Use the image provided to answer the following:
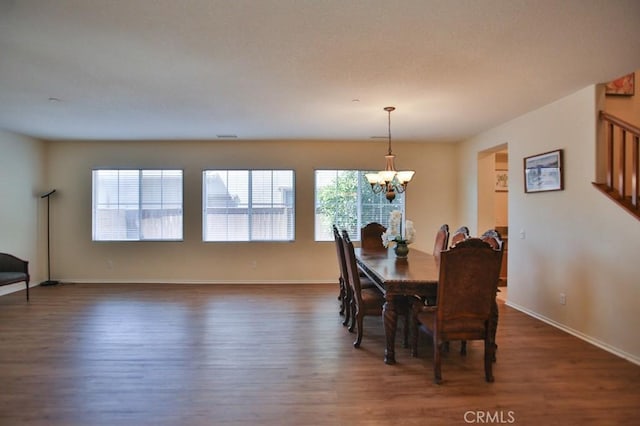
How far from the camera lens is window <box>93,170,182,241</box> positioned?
615 cm

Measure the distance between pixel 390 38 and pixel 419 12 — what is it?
1.14 feet

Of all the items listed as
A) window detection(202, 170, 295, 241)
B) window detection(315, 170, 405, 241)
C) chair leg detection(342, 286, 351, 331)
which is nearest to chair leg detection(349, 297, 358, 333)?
chair leg detection(342, 286, 351, 331)

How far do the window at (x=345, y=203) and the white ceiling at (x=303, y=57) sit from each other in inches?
68.0

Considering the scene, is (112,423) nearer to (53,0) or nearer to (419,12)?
(53,0)

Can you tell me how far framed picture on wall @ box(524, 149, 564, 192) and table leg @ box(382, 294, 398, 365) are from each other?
97.0 inches

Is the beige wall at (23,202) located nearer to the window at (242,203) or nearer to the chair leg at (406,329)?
the window at (242,203)

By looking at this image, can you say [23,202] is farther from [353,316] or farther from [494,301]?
[494,301]

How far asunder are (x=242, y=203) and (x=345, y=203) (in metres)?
1.87

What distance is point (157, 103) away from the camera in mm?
3961

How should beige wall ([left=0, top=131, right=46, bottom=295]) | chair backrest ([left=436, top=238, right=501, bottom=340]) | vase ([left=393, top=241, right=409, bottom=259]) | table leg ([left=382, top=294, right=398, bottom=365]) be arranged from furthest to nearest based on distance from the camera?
beige wall ([left=0, top=131, right=46, bottom=295]) < vase ([left=393, top=241, right=409, bottom=259]) < table leg ([left=382, top=294, right=398, bottom=365]) < chair backrest ([left=436, top=238, right=501, bottom=340])

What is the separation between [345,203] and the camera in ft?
20.5

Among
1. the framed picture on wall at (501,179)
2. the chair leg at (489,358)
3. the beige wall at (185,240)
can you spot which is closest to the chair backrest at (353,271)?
the chair leg at (489,358)

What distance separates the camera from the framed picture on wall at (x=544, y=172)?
3775mm

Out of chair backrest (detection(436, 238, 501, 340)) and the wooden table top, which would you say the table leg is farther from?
chair backrest (detection(436, 238, 501, 340))
